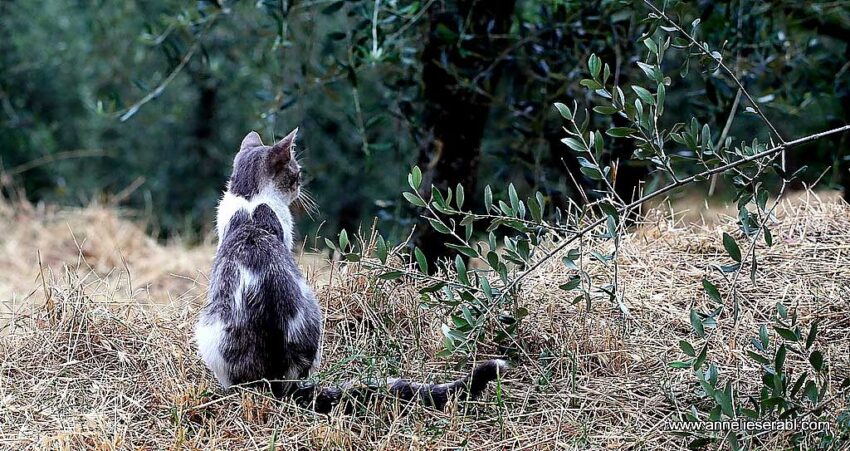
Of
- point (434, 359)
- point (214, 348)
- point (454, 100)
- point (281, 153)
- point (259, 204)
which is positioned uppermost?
point (281, 153)

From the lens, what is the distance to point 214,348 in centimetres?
301

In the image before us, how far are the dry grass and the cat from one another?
0.08 meters

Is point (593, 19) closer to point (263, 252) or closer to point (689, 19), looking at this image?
point (689, 19)

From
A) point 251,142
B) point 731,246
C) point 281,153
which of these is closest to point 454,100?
point 251,142

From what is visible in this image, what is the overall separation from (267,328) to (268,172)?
64 centimetres

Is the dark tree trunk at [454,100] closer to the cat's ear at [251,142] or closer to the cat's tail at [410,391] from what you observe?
the cat's ear at [251,142]

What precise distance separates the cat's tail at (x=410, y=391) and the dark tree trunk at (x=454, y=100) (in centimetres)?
169

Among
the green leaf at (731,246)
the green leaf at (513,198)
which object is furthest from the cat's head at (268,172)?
the green leaf at (731,246)

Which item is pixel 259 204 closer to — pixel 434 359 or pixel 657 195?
pixel 434 359

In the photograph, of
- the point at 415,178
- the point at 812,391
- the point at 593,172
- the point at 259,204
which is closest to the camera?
the point at 812,391

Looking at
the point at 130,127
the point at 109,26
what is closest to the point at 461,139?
the point at 109,26

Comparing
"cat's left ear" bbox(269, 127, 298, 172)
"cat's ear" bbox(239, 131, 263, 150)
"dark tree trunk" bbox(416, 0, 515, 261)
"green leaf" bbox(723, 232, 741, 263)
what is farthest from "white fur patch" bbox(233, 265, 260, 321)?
"dark tree trunk" bbox(416, 0, 515, 261)

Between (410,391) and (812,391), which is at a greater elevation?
(812,391)

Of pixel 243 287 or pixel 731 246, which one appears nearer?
pixel 731 246
